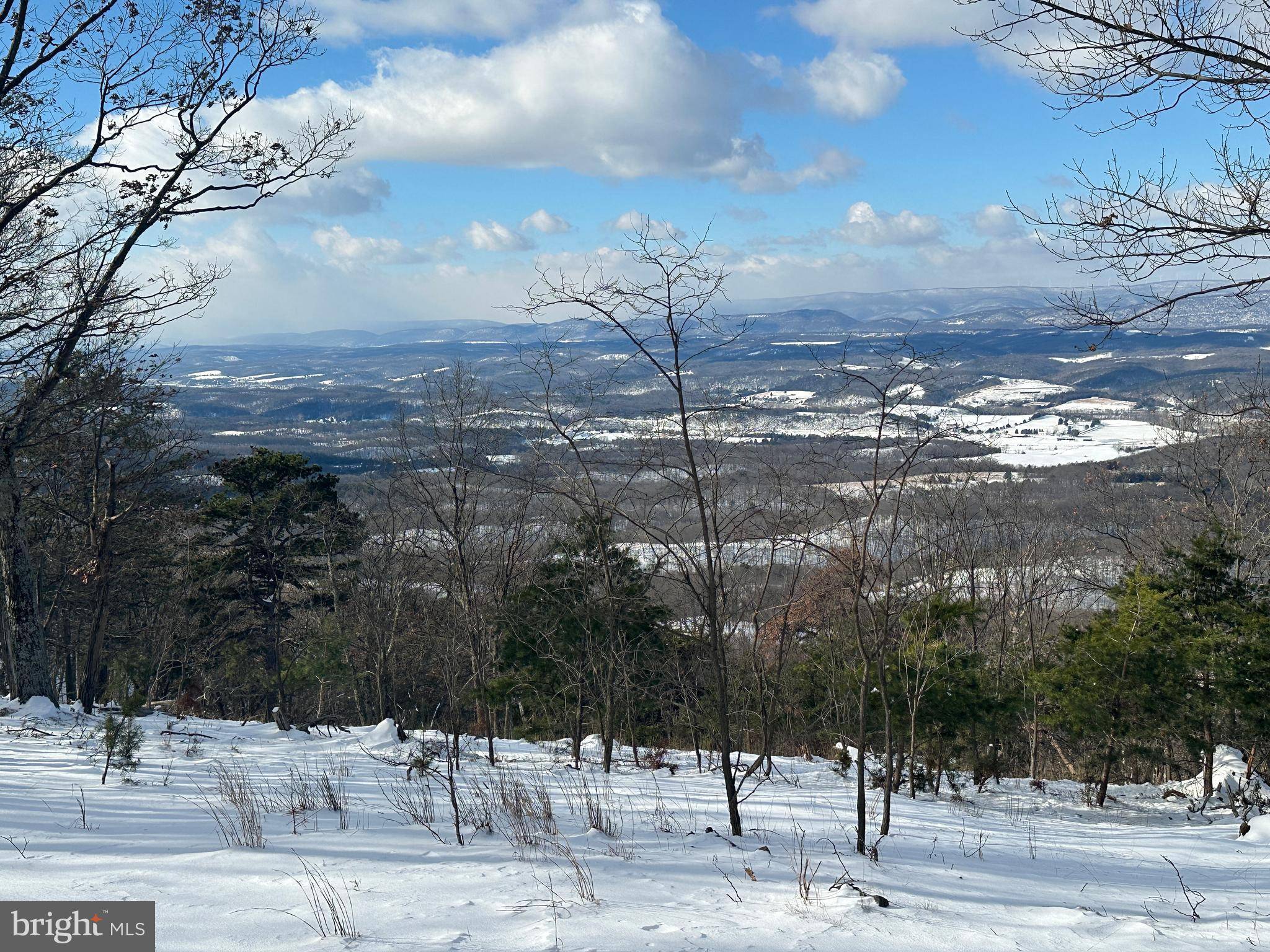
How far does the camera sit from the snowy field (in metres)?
3.41

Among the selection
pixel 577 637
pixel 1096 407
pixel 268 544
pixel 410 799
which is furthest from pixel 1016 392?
pixel 410 799

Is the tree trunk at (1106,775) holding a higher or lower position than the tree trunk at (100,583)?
lower

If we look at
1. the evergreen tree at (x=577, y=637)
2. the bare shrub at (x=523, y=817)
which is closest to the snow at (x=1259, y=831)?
the bare shrub at (x=523, y=817)

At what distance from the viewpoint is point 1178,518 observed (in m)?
25.1

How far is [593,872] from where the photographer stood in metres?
4.27

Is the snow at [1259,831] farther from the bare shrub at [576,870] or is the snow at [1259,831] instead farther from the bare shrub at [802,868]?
the bare shrub at [576,870]

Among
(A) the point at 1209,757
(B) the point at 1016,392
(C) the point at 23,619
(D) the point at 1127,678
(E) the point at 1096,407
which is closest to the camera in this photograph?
(D) the point at 1127,678

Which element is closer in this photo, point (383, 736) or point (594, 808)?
point (594, 808)

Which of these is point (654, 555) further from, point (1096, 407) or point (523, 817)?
point (1096, 407)

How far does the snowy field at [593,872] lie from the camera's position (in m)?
3.41

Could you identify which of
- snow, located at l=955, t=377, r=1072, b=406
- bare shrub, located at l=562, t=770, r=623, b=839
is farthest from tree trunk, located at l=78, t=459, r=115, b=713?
snow, located at l=955, t=377, r=1072, b=406

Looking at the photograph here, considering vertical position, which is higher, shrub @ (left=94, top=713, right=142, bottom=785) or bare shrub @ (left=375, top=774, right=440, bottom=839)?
shrub @ (left=94, top=713, right=142, bottom=785)

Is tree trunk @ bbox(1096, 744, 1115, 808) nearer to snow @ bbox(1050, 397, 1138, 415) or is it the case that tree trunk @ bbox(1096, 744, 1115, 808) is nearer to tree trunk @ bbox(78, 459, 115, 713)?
tree trunk @ bbox(78, 459, 115, 713)

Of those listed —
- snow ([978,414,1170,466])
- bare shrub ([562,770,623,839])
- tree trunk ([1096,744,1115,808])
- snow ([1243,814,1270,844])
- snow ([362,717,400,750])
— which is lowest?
tree trunk ([1096,744,1115,808])
